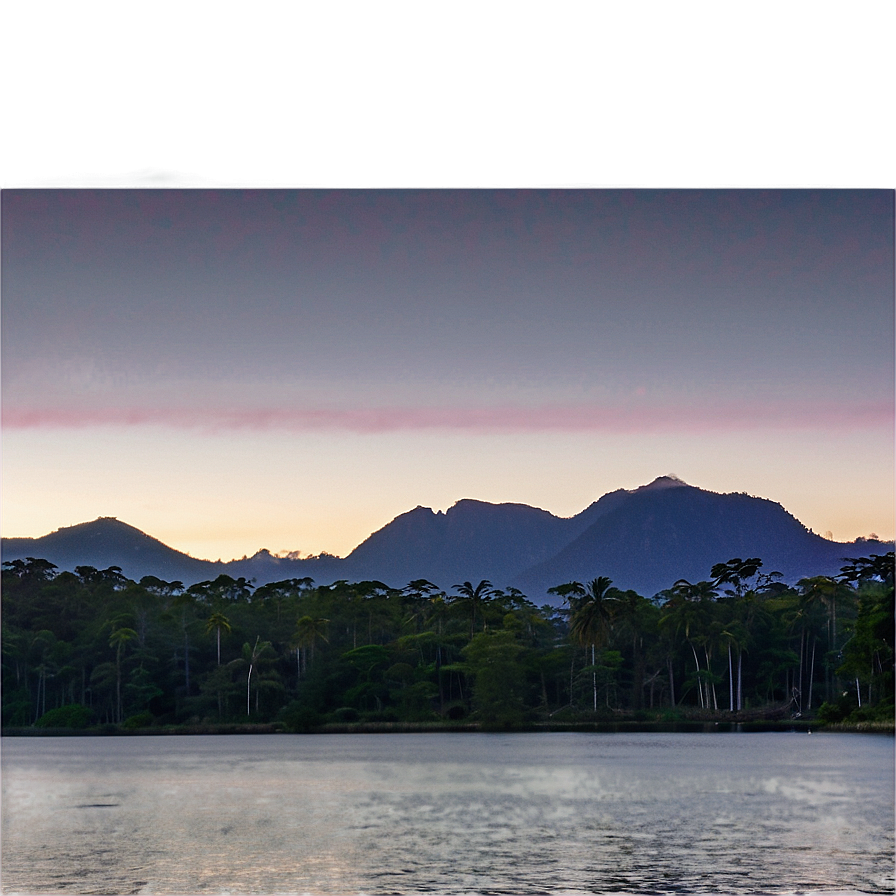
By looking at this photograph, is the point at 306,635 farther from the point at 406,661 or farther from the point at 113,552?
the point at 113,552

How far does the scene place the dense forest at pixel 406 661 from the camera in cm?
2870

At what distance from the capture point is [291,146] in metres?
5.11

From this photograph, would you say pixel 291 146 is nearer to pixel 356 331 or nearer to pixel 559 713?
pixel 356 331

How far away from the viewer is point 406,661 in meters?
29.2

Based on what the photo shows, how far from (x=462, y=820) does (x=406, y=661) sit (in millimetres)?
17337

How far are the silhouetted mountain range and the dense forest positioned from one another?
6.09ft

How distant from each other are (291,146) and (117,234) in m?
11.0

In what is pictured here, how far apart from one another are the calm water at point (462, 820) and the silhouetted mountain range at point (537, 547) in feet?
32.9

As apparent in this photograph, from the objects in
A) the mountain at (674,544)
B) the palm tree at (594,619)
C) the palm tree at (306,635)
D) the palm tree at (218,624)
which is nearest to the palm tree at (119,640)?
the palm tree at (218,624)

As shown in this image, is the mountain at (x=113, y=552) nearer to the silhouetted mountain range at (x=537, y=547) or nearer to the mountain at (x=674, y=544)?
the silhouetted mountain range at (x=537, y=547)

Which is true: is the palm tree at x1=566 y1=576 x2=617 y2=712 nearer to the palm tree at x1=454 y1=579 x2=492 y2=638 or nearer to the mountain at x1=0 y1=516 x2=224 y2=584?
the palm tree at x1=454 y1=579 x2=492 y2=638

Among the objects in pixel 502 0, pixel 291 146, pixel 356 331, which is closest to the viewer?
pixel 502 0

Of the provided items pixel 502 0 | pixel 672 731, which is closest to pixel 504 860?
pixel 502 0

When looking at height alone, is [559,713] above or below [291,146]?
below
